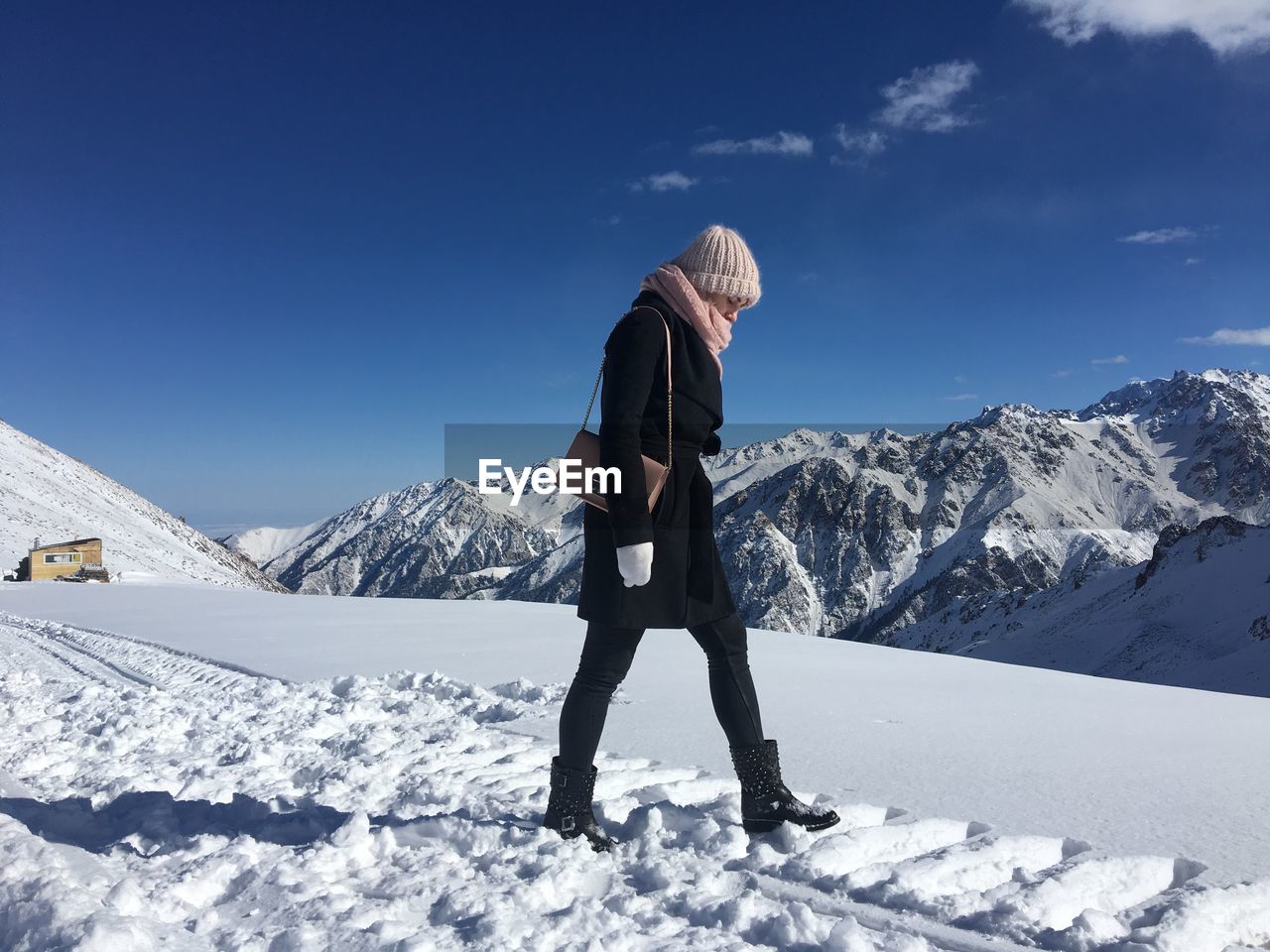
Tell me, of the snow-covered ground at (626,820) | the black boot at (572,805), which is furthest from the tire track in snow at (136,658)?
the black boot at (572,805)

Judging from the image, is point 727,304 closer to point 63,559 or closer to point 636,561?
point 636,561

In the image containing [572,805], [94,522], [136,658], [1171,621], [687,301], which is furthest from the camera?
A: [1171,621]

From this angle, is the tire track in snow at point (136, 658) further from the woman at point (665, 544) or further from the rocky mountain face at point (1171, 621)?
the rocky mountain face at point (1171, 621)

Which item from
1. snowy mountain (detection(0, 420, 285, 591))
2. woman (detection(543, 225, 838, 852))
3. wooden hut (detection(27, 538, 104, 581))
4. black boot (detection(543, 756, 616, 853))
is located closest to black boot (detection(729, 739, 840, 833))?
woman (detection(543, 225, 838, 852))

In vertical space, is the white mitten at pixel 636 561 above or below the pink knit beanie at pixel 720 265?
below

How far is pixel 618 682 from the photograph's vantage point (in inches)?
114

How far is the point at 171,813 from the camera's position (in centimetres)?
326

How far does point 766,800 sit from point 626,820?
566mm

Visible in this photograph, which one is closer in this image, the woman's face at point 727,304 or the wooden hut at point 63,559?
the woman's face at point 727,304

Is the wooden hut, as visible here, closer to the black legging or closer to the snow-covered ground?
the snow-covered ground

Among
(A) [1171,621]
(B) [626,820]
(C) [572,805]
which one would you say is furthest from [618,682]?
(A) [1171,621]

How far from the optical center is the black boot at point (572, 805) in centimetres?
286

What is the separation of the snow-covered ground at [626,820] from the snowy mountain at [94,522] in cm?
5019

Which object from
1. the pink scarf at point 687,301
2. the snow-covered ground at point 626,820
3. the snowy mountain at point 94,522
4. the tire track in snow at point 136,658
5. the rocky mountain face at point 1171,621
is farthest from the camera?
→ the rocky mountain face at point 1171,621
